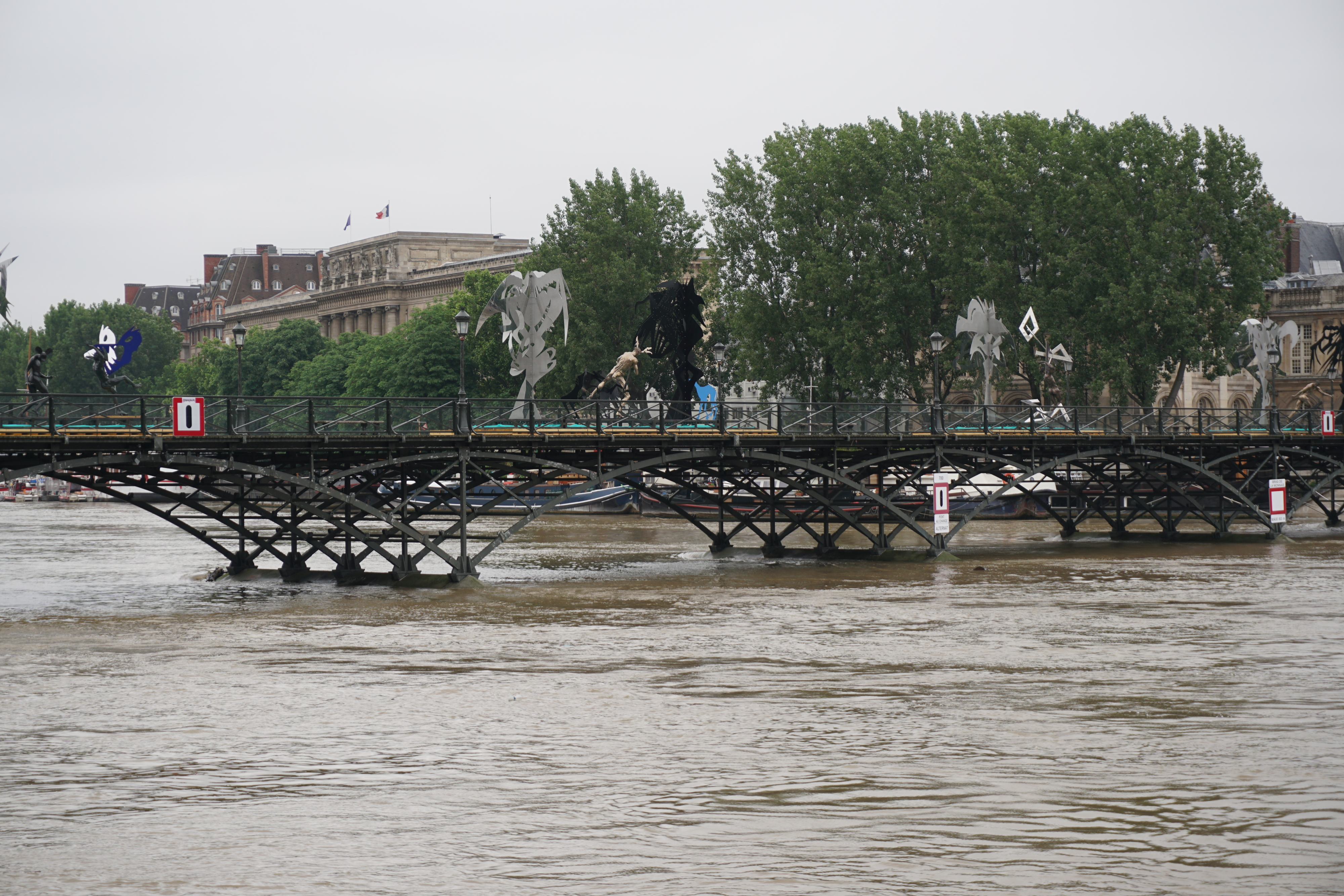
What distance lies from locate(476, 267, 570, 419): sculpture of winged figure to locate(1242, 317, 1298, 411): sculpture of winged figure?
31.6 m

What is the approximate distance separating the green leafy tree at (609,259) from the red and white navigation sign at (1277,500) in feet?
117

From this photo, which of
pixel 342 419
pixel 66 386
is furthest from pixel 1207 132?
pixel 66 386

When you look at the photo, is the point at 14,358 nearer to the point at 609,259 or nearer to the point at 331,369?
the point at 331,369

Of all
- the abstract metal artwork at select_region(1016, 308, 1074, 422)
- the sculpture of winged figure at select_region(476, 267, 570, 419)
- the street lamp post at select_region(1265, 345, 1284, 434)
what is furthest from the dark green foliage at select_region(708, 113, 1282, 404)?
the sculpture of winged figure at select_region(476, 267, 570, 419)

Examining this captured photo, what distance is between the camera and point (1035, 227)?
250 feet

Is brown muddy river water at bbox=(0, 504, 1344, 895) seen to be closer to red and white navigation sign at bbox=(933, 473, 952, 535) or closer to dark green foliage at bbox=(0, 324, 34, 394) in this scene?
red and white navigation sign at bbox=(933, 473, 952, 535)

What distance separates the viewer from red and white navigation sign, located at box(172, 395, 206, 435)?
36469mm

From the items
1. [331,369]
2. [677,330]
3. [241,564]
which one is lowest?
[241,564]

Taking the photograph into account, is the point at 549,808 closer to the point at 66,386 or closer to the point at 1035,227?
the point at 1035,227

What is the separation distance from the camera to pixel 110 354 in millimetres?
47250

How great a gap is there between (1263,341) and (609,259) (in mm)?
38488

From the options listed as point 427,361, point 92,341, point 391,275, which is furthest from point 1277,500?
point 92,341

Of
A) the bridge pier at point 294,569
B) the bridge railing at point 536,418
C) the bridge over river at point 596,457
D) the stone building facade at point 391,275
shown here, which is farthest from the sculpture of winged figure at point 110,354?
the stone building facade at point 391,275

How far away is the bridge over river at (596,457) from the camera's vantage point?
37156mm
